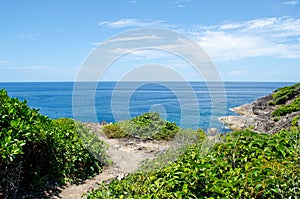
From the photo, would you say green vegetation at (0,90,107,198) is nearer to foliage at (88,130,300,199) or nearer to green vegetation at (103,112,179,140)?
foliage at (88,130,300,199)

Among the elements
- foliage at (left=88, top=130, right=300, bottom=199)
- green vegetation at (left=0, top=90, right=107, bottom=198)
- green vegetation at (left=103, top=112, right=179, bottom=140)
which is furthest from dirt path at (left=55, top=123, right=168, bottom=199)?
foliage at (left=88, top=130, right=300, bottom=199)

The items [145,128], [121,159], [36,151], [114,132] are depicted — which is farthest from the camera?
[145,128]

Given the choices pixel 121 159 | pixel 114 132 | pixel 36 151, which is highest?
pixel 36 151

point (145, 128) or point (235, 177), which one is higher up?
point (235, 177)

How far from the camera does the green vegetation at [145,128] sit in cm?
1085

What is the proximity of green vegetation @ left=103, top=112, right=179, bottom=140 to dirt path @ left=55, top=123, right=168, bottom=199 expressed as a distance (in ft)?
1.34

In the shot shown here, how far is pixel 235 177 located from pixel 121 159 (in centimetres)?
566

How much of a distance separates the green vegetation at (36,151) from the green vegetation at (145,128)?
3.33m

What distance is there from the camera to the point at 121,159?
8336 millimetres

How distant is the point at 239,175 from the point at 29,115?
155 inches

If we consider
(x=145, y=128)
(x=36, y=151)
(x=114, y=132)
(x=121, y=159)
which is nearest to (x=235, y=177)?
(x=36, y=151)

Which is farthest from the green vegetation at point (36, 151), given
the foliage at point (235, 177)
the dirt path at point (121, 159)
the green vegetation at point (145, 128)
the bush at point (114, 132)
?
the green vegetation at point (145, 128)

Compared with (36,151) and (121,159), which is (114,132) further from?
(36,151)

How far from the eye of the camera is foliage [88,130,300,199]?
2791mm
